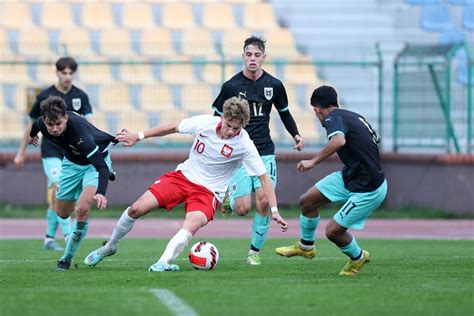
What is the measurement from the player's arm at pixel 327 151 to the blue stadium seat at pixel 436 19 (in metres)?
16.8

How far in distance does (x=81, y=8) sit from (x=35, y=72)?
11.2 ft

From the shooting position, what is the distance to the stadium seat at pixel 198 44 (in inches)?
901

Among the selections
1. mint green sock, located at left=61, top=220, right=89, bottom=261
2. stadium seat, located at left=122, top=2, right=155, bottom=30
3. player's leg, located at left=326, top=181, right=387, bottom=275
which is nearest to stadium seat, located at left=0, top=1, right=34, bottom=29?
stadium seat, located at left=122, top=2, right=155, bottom=30

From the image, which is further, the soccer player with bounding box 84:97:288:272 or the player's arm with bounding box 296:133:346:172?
the soccer player with bounding box 84:97:288:272

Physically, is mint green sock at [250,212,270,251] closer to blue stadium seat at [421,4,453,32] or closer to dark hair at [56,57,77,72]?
dark hair at [56,57,77,72]

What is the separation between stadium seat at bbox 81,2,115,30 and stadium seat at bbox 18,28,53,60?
3.51 feet

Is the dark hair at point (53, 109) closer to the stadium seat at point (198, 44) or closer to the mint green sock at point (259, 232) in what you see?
the mint green sock at point (259, 232)

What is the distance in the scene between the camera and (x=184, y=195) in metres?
Answer: 10.5

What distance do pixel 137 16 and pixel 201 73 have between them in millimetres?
3768

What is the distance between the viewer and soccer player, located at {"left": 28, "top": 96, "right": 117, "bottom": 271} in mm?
10227

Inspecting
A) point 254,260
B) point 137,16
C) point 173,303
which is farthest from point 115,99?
point 173,303

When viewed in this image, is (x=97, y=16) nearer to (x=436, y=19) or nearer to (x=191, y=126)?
(x=436, y=19)

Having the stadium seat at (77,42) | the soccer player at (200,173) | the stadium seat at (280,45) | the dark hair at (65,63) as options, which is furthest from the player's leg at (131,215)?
the stadium seat at (280,45)

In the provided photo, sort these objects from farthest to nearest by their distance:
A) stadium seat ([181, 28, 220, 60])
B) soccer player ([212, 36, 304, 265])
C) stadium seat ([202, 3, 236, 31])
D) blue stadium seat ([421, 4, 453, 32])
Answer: blue stadium seat ([421, 4, 453, 32]) < stadium seat ([202, 3, 236, 31]) < stadium seat ([181, 28, 220, 60]) < soccer player ([212, 36, 304, 265])
